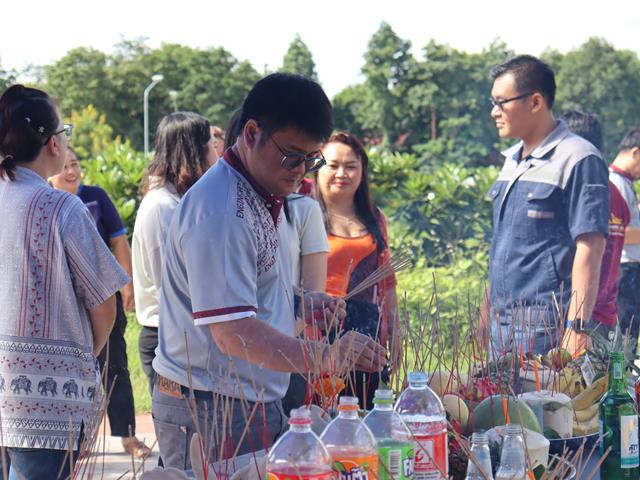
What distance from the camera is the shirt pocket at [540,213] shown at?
350 cm

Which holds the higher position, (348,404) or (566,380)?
(348,404)

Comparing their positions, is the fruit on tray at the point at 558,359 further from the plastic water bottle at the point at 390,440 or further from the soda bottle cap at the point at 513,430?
the plastic water bottle at the point at 390,440

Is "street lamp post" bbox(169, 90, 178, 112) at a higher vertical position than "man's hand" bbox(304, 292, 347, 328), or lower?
higher

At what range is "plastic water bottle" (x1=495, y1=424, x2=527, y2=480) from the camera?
1592 millimetres

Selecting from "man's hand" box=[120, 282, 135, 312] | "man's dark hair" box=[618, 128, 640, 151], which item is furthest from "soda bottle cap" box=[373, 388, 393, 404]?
"man's dark hair" box=[618, 128, 640, 151]

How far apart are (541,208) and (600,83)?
63.7 meters

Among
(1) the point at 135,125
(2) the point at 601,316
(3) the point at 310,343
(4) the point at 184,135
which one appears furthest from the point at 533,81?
(1) the point at 135,125

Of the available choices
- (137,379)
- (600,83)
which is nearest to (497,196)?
(137,379)

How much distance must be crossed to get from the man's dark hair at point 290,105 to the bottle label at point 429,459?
781mm

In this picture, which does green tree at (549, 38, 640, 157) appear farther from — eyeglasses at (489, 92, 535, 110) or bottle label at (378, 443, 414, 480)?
bottle label at (378, 443, 414, 480)

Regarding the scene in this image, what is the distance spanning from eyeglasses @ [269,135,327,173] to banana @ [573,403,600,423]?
0.98 meters

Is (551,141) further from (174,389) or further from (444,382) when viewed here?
(174,389)

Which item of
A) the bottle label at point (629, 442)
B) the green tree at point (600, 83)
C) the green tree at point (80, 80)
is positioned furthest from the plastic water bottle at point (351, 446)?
the green tree at point (80, 80)

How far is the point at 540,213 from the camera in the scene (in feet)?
11.5
